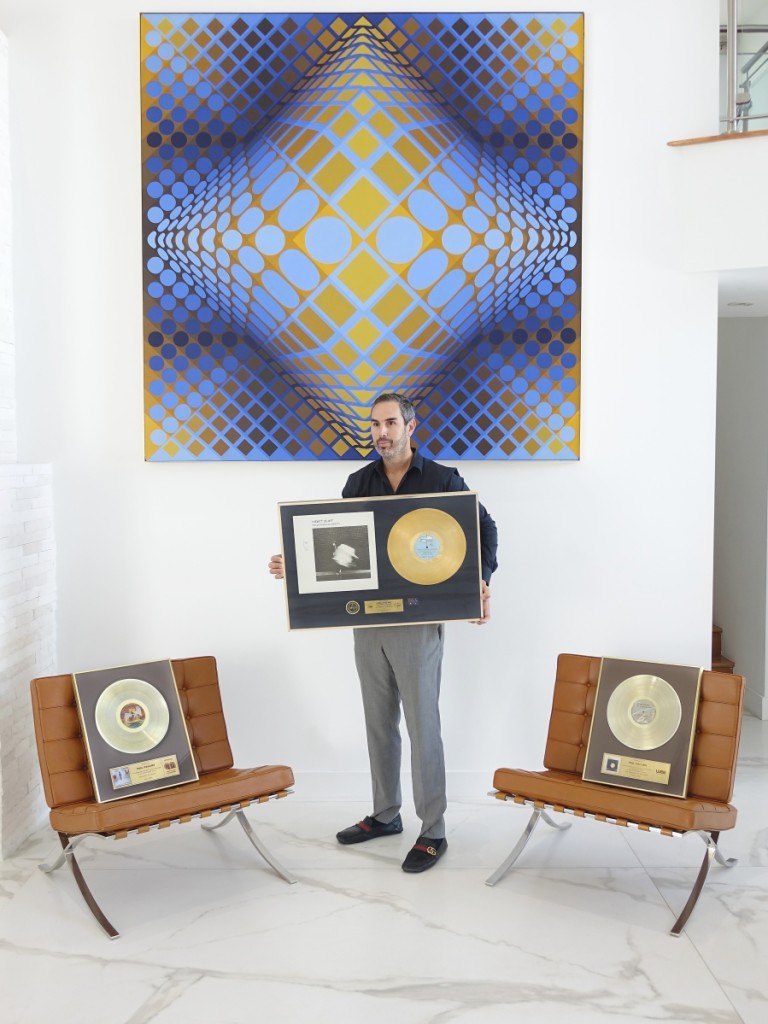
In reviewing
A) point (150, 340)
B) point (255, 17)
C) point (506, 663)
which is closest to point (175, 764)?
point (506, 663)

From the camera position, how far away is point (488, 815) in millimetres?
3469

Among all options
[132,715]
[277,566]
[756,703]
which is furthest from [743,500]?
[132,715]

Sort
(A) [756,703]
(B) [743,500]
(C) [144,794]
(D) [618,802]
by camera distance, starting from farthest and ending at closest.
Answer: (B) [743,500]
(A) [756,703]
(C) [144,794]
(D) [618,802]

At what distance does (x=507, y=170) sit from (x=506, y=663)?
196 centimetres

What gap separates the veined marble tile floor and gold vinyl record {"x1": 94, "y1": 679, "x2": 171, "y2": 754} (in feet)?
1.44

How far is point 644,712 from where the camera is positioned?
301cm

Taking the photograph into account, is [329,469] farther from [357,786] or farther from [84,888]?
[84,888]

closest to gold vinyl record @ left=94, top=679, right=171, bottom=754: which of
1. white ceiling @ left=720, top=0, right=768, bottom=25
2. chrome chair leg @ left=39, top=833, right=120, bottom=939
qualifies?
chrome chair leg @ left=39, top=833, right=120, bottom=939

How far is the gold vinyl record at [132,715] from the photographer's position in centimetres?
294

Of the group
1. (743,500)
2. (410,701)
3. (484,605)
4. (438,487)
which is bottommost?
(410,701)

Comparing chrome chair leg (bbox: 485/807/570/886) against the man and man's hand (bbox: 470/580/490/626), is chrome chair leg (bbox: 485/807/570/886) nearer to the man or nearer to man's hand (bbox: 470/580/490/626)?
the man

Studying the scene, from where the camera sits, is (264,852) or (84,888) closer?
(84,888)

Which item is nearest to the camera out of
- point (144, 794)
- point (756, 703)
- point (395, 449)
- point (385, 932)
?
point (385, 932)

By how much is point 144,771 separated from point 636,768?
1.59 meters
